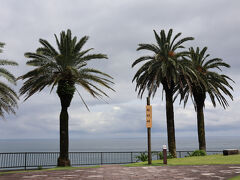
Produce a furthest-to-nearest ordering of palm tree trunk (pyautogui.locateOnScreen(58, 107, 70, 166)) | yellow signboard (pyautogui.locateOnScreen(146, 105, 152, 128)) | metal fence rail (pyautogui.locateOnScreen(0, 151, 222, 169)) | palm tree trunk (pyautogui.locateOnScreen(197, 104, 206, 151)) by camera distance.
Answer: palm tree trunk (pyautogui.locateOnScreen(197, 104, 206, 151)) → palm tree trunk (pyautogui.locateOnScreen(58, 107, 70, 166)) → metal fence rail (pyautogui.locateOnScreen(0, 151, 222, 169)) → yellow signboard (pyautogui.locateOnScreen(146, 105, 152, 128))

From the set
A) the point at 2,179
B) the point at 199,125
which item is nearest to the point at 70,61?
the point at 2,179

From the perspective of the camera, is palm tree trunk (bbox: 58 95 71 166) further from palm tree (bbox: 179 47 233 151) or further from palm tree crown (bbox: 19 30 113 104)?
palm tree (bbox: 179 47 233 151)

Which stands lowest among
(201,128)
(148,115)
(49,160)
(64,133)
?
(49,160)

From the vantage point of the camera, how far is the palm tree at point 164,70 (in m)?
26.7

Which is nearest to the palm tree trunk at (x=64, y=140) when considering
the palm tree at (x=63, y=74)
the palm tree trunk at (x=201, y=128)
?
the palm tree at (x=63, y=74)

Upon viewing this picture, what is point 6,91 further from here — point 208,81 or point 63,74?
point 208,81

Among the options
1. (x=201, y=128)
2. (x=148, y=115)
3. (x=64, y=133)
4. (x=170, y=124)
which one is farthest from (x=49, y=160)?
(x=148, y=115)

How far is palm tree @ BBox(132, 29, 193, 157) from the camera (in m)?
26.7

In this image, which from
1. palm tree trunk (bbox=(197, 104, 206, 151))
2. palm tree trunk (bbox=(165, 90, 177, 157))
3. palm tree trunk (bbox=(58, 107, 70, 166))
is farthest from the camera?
palm tree trunk (bbox=(197, 104, 206, 151))

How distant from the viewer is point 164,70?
26031 mm

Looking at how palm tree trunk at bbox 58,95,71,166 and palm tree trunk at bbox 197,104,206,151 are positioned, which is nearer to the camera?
palm tree trunk at bbox 58,95,71,166

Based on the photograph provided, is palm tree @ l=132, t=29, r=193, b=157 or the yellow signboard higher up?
palm tree @ l=132, t=29, r=193, b=157

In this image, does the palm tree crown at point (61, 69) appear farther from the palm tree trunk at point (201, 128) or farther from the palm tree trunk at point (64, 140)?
the palm tree trunk at point (201, 128)

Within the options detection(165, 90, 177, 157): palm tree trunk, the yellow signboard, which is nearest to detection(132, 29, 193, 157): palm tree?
detection(165, 90, 177, 157): palm tree trunk
